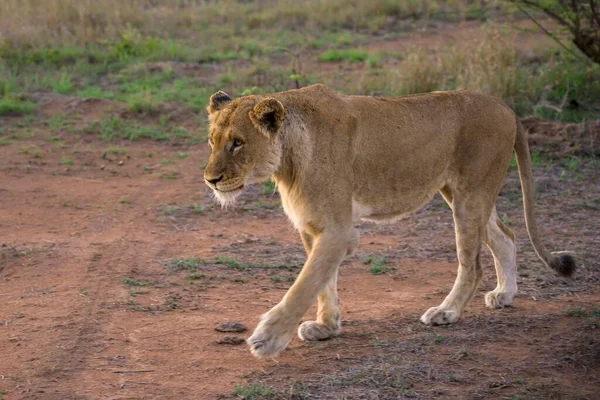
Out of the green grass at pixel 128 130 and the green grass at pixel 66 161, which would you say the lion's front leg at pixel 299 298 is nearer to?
the green grass at pixel 66 161

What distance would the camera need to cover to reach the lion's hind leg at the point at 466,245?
5164mm

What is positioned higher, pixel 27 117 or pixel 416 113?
pixel 416 113

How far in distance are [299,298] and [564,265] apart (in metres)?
1.83

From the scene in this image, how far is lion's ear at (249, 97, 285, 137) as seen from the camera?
442 centimetres

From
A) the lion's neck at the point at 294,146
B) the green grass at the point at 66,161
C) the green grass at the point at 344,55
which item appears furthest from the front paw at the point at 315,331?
the green grass at the point at 344,55

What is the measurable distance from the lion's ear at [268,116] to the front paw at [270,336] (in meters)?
0.89

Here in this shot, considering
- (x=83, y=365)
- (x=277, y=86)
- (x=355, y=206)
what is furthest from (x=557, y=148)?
(x=83, y=365)

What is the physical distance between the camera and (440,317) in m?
5.09

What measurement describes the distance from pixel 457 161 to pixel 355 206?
0.73 m

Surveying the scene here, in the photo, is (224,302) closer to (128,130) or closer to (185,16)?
(128,130)

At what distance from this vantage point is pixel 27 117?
1012cm

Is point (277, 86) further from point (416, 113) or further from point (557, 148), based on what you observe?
point (416, 113)

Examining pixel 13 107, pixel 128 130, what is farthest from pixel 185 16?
pixel 128 130

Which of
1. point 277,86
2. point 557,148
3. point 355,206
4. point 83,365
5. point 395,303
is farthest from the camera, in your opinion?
point 277,86
